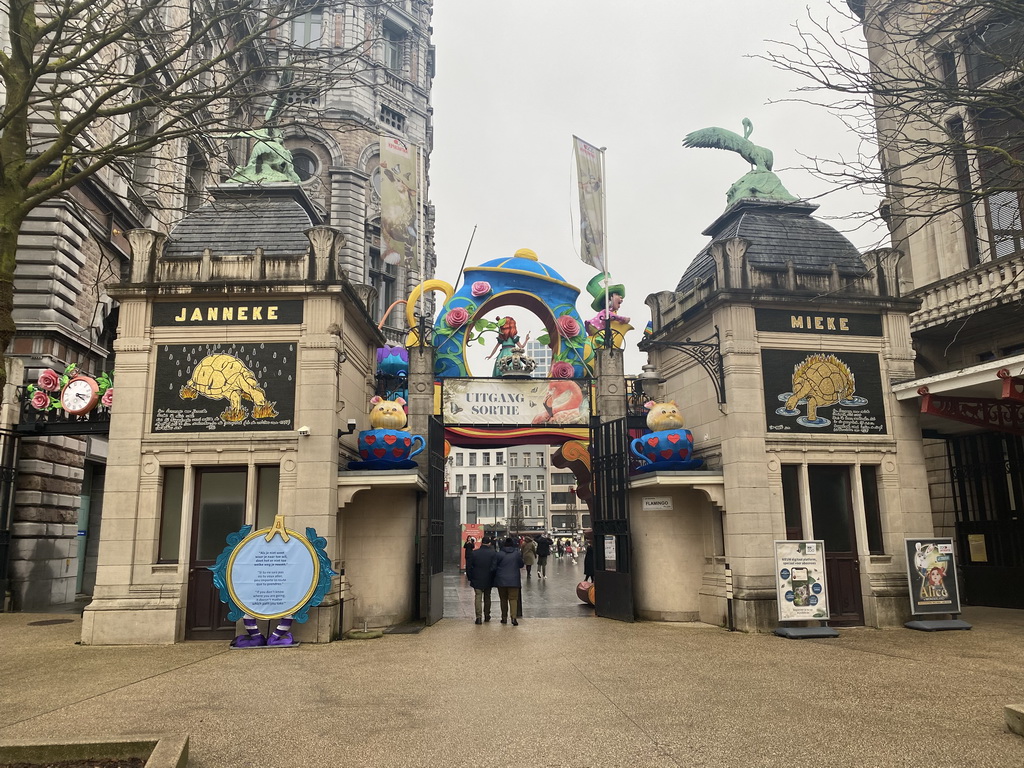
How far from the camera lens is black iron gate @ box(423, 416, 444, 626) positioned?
658 inches

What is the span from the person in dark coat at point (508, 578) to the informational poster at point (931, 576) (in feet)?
25.8

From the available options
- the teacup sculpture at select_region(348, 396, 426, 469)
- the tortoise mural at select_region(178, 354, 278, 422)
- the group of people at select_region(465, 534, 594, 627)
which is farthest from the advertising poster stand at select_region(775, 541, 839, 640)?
the tortoise mural at select_region(178, 354, 278, 422)

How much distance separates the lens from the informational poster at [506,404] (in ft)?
62.5

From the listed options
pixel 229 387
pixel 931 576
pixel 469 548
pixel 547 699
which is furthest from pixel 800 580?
pixel 469 548

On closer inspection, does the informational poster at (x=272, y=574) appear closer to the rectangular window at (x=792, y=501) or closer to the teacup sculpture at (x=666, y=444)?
the teacup sculpture at (x=666, y=444)

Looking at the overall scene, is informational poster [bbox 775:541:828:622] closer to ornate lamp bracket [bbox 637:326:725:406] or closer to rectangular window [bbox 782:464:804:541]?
rectangular window [bbox 782:464:804:541]

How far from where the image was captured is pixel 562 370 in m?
19.6

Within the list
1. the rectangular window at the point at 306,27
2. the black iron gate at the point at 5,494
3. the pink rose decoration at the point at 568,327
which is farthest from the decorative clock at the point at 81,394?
the rectangular window at the point at 306,27

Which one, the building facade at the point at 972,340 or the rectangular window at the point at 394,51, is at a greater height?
the rectangular window at the point at 394,51

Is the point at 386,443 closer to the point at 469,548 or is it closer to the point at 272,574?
the point at 272,574

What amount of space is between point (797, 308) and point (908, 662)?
7.69m

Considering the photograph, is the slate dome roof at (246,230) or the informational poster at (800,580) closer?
the informational poster at (800,580)

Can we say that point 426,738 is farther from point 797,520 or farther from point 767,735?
point 797,520

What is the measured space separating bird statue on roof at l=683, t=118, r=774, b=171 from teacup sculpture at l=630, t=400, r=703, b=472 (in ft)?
23.3
